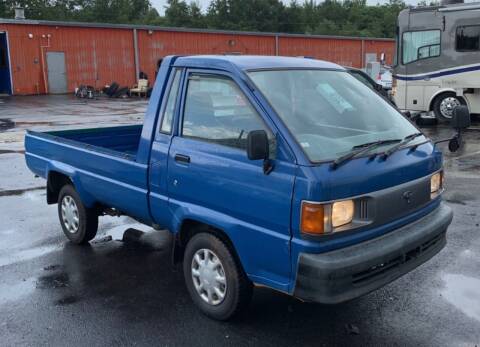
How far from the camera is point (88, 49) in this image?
32.4 meters

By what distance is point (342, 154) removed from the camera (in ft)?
11.9

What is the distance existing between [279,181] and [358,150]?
2.06ft

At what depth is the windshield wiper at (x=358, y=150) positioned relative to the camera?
339 centimetres

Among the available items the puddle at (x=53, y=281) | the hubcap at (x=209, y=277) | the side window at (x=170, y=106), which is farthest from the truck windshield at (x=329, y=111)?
the puddle at (x=53, y=281)

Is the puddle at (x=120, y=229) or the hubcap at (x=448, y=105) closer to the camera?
the puddle at (x=120, y=229)

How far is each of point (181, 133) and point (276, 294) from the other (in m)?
1.57

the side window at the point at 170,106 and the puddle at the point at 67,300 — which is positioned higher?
the side window at the point at 170,106

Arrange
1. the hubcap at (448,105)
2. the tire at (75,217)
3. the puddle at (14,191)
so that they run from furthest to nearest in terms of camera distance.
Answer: the hubcap at (448,105) → the puddle at (14,191) → the tire at (75,217)

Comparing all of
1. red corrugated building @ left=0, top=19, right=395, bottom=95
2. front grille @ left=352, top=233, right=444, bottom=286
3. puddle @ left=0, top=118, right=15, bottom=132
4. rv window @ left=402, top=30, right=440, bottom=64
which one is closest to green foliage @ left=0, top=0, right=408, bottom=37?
red corrugated building @ left=0, top=19, right=395, bottom=95

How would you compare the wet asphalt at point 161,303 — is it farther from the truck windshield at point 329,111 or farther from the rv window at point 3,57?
the rv window at point 3,57

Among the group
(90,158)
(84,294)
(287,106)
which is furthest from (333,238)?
(90,158)

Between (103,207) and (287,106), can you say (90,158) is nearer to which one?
(103,207)

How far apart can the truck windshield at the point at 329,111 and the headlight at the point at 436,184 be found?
31 centimetres

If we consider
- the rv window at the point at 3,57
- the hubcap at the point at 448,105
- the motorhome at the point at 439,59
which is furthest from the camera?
the rv window at the point at 3,57
